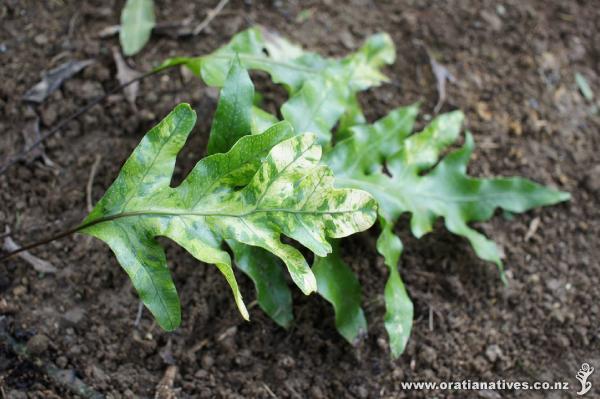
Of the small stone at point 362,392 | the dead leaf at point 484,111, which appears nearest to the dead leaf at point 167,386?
the small stone at point 362,392

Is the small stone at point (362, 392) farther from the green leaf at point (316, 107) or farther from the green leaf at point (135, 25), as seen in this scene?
the green leaf at point (135, 25)

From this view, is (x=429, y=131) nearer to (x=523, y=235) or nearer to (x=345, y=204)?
(x=523, y=235)

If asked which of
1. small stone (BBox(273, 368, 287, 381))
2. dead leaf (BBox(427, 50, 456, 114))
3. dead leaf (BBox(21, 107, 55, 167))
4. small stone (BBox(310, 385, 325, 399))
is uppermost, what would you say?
dead leaf (BBox(21, 107, 55, 167))

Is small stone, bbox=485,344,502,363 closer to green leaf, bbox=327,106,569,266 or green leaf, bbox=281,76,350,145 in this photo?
green leaf, bbox=327,106,569,266

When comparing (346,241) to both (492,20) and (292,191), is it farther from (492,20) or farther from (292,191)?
(492,20)

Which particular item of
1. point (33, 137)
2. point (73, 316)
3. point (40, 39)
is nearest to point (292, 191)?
point (73, 316)

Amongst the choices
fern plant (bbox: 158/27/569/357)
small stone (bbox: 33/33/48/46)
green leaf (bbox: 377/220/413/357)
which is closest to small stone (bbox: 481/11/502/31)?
fern plant (bbox: 158/27/569/357)
